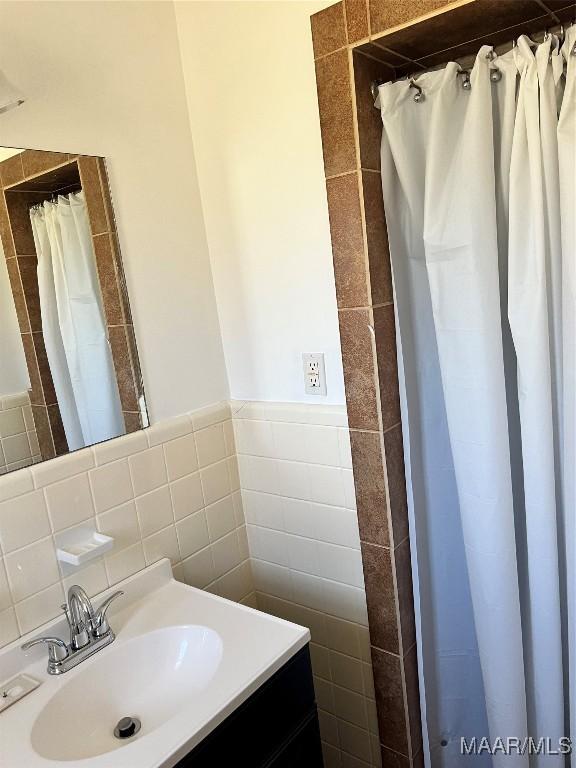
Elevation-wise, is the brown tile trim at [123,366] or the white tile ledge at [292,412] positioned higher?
the brown tile trim at [123,366]

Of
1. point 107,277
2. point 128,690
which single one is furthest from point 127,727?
point 107,277

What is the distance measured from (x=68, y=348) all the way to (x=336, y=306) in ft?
2.24

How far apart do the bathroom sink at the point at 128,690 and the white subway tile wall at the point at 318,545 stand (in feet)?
1.47

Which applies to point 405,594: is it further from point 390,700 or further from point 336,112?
point 336,112

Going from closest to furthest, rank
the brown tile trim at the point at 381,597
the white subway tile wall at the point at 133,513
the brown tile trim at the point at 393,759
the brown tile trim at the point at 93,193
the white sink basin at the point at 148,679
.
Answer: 1. the white sink basin at the point at 148,679
2. the white subway tile wall at the point at 133,513
3. the brown tile trim at the point at 93,193
4. the brown tile trim at the point at 381,597
5. the brown tile trim at the point at 393,759

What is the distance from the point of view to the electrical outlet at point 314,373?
5.02 ft

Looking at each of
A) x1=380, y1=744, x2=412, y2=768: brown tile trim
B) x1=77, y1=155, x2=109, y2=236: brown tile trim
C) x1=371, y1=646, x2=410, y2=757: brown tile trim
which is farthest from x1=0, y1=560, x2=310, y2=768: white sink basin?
x1=77, y1=155, x2=109, y2=236: brown tile trim

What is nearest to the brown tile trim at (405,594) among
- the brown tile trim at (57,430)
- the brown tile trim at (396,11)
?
the brown tile trim at (57,430)

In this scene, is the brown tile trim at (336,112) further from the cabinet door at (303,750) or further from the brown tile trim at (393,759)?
the brown tile trim at (393,759)

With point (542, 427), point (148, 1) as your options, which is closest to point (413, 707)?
point (542, 427)

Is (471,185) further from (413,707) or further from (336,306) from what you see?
(413,707)

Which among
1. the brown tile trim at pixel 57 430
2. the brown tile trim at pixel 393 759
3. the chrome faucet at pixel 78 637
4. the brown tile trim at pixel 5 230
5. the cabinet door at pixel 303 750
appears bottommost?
the brown tile trim at pixel 393 759

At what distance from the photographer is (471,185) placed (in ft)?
4.13

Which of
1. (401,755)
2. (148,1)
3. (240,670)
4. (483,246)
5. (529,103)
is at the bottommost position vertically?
(401,755)
